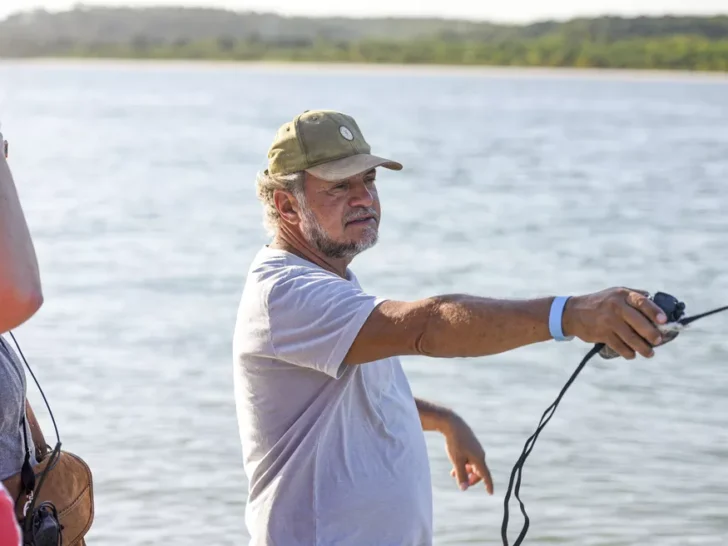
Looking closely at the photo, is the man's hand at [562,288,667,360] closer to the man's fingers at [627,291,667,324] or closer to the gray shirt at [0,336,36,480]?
the man's fingers at [627,291,667,324]

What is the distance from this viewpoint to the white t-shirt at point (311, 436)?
9.89ft

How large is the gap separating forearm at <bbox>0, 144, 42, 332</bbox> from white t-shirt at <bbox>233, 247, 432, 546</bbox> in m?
0.98

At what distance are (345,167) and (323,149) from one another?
0.21ft

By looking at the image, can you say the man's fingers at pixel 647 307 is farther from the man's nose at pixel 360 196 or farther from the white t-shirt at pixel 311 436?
the man's nose at pixel 360 196

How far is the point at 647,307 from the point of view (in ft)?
7.90

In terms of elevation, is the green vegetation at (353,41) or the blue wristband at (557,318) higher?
the blue wristband at (557,318)

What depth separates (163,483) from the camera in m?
6.63

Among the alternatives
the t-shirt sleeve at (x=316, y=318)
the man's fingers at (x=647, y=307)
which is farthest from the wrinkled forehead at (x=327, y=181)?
the man's fingers at (x=647, y=307)

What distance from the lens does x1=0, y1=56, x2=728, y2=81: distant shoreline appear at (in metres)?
71.1

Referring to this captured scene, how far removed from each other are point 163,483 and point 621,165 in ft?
74.9

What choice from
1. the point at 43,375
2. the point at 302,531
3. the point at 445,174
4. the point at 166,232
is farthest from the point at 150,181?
the point at 302,531

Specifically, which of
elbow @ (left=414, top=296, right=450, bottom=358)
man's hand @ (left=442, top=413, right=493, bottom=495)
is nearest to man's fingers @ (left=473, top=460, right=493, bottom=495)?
man's hand @ (left=442, top=413, right=493, bottom=495)

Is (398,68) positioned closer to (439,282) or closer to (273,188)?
(439,282)

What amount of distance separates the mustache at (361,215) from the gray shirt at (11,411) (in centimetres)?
87
